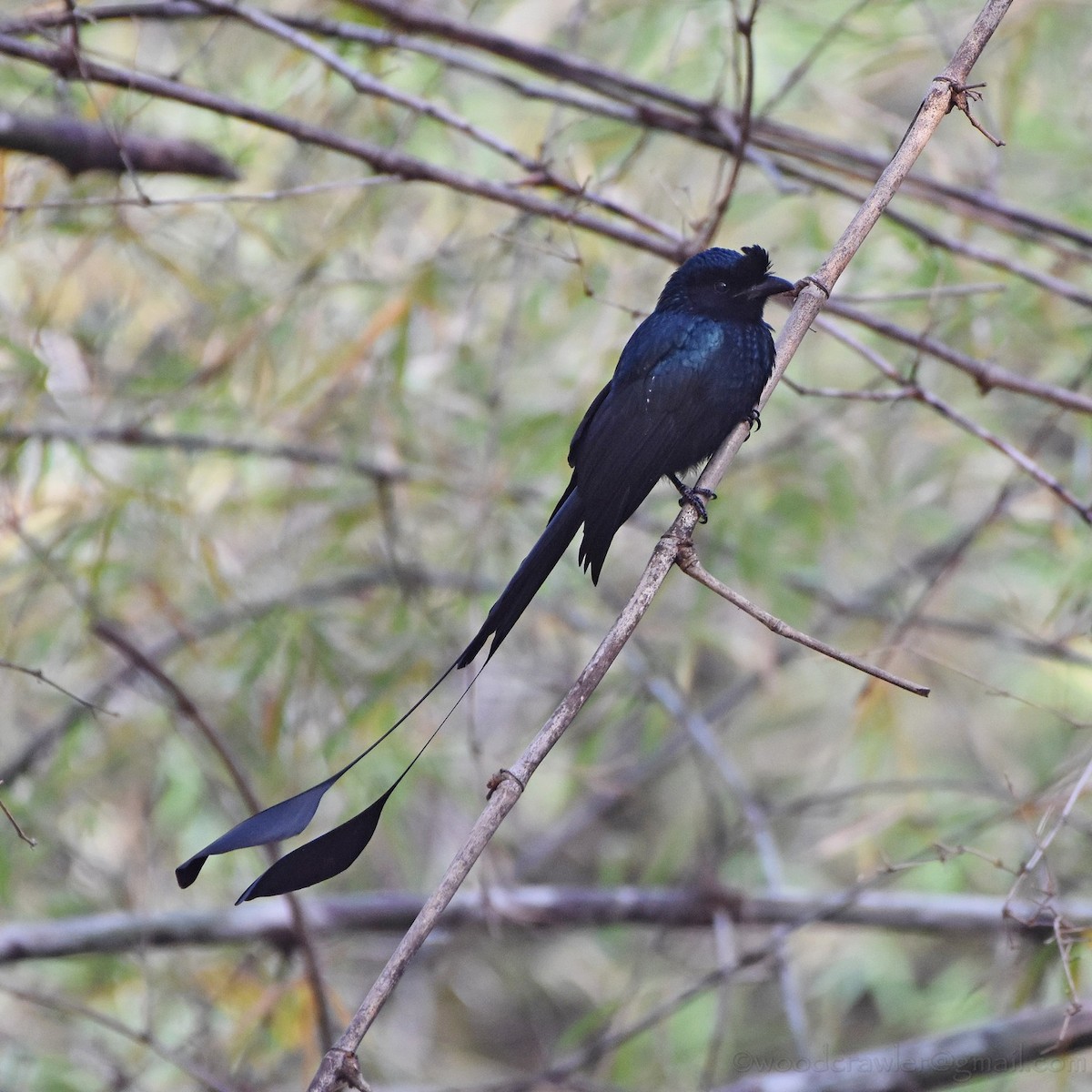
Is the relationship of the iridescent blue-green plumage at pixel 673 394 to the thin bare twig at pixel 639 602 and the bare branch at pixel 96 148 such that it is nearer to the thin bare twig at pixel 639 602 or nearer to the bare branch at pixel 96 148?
the thin bare twig at pixel 639 602

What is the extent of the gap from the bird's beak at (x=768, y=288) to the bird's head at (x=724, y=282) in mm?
12

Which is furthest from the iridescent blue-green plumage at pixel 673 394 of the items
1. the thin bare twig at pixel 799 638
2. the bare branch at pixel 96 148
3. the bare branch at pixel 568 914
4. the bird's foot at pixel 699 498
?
the bare branch at pixel 568 914

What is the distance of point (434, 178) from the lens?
8.47 ft

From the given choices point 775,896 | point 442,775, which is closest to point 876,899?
point 775,896

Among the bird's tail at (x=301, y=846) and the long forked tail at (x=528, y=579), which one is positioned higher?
the long forked tail at (x=528, y=579)

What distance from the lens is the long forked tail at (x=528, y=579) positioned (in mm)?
1807

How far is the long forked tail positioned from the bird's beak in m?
0.57

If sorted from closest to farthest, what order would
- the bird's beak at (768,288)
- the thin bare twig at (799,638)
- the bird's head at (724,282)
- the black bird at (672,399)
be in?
the thin bare twig at (799,638) → the black bird at (672,399) → the bird's beak at (768,288) → the bird's head at (724,282)

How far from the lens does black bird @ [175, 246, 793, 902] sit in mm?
2207

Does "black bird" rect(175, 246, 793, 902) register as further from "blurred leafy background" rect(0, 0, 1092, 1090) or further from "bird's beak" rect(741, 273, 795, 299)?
"blurred leafy background" rect(0, 0, 1092, 1090)

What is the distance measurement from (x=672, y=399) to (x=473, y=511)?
1.61m

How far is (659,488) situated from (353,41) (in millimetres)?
2032

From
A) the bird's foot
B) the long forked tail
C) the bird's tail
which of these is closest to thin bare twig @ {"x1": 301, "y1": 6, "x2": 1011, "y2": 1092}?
the bird's foot

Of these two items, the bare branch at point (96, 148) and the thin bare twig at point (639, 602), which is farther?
the bare branch at point (96, 148)
